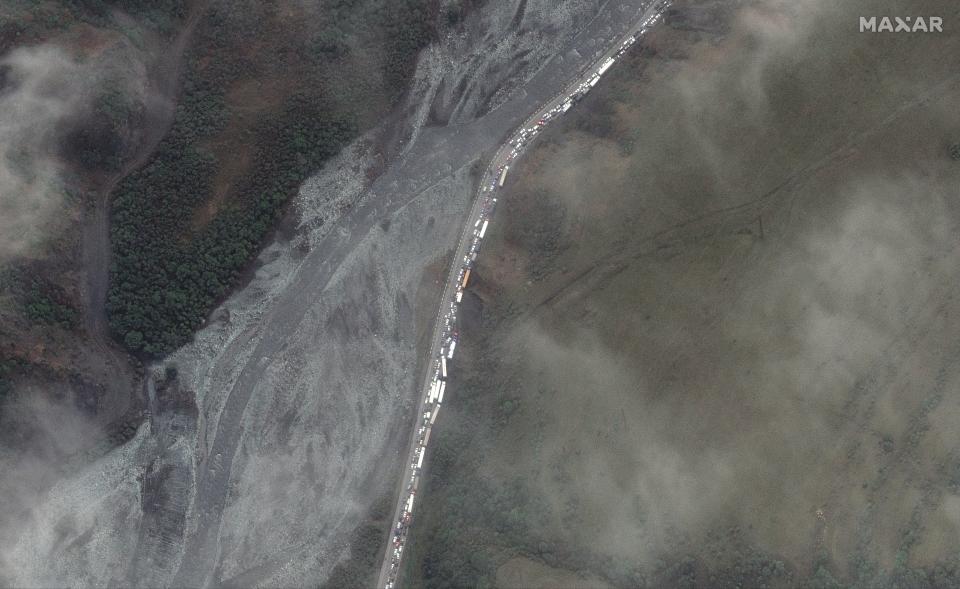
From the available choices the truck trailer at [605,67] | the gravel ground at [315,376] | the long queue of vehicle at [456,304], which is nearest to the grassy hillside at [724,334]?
the long queue of vehicle at [456,304]

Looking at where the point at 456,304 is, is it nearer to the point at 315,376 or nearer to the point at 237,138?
the point at 315,376

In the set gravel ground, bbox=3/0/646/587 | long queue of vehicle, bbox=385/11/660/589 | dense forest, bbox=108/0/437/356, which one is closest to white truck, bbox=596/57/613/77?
long queue of vehicle, bbox=385/11/660/589

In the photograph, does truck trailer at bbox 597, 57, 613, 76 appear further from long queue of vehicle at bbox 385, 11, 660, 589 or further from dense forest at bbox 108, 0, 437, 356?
dense forest at bbox 108, 0, 437, 356

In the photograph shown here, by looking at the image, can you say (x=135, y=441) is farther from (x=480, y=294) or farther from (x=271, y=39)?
(x=271, y=39)

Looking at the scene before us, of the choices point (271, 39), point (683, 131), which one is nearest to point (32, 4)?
point (271, 39)

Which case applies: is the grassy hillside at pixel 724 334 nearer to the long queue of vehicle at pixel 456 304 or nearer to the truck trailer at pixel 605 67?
the long queue of vehicle at pixel 456 304

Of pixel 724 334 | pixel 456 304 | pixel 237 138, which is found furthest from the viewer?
pixel 456 304

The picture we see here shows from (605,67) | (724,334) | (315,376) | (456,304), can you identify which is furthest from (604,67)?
(315,376)
